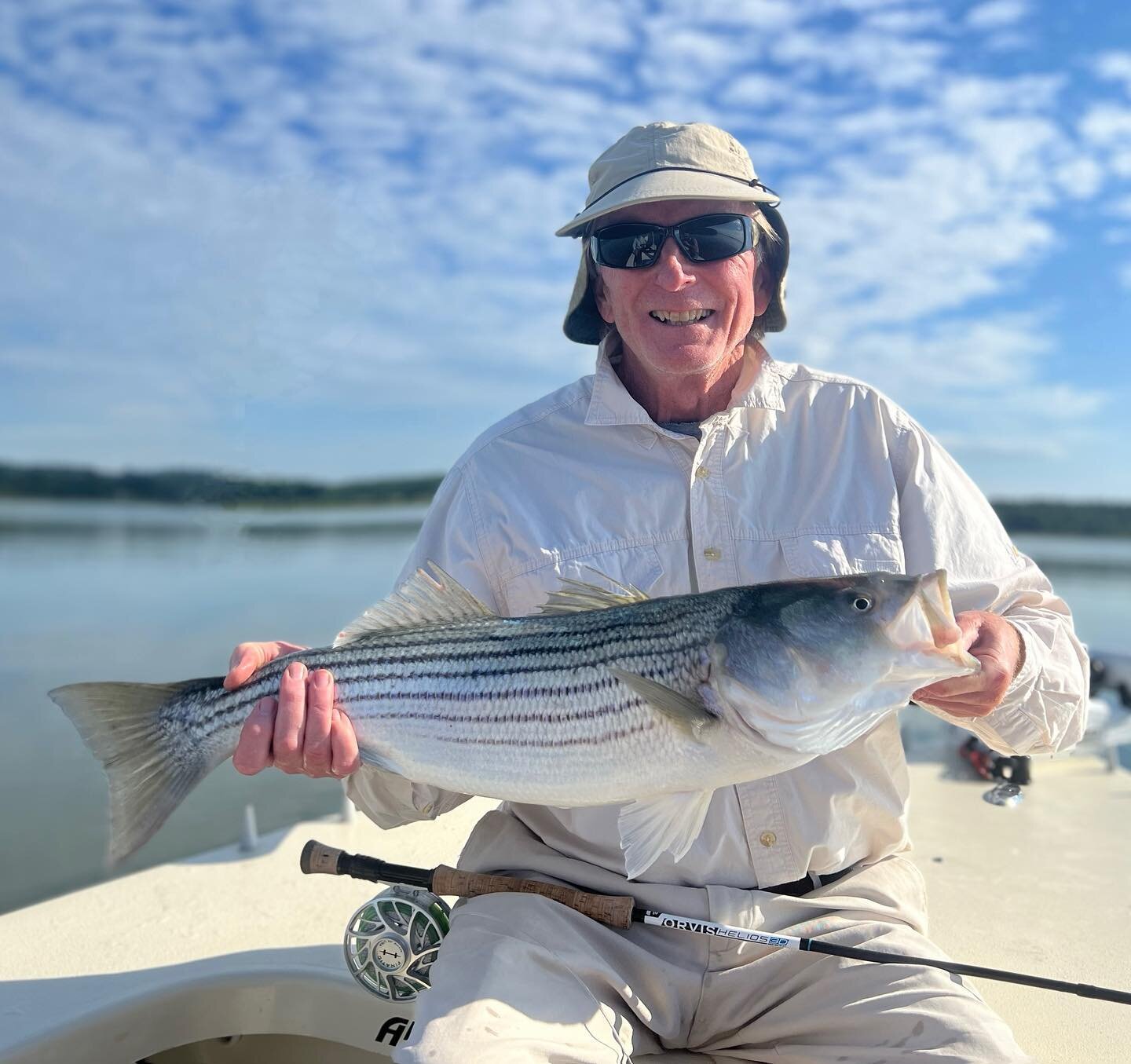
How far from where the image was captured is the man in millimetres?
2795

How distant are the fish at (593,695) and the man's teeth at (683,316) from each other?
1.12m

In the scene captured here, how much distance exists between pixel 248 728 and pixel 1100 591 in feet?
125

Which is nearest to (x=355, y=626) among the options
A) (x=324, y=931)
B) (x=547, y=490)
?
(x=547, y=490)

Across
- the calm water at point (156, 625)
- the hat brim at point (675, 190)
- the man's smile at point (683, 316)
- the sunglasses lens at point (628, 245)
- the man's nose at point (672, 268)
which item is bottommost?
the calm water at point (156, 625)

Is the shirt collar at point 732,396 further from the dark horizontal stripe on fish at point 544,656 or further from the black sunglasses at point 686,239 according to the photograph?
the dark horizontal stripe on fish at point 544,656

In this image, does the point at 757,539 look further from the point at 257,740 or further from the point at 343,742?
the point at 257,740

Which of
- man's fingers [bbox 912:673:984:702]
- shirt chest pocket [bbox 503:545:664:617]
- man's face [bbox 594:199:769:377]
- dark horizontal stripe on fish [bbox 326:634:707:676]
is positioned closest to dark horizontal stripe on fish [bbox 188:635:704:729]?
dark horizontal stripe on fish [bbox 326:634:707:676]

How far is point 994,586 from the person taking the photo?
3.25 m

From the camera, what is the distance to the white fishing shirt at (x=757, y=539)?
3084 millimetres

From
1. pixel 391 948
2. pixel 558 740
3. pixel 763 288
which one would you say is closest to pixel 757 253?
pixel 763 288

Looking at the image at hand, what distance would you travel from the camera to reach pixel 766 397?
3678 millimetres

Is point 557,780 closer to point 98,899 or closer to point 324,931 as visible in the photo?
point 324,931

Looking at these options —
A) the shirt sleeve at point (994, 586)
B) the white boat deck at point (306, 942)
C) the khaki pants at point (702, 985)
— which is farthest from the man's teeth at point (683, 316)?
the white boat deck at point (306, 942)

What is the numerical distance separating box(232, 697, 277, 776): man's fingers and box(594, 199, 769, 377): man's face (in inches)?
76.7
